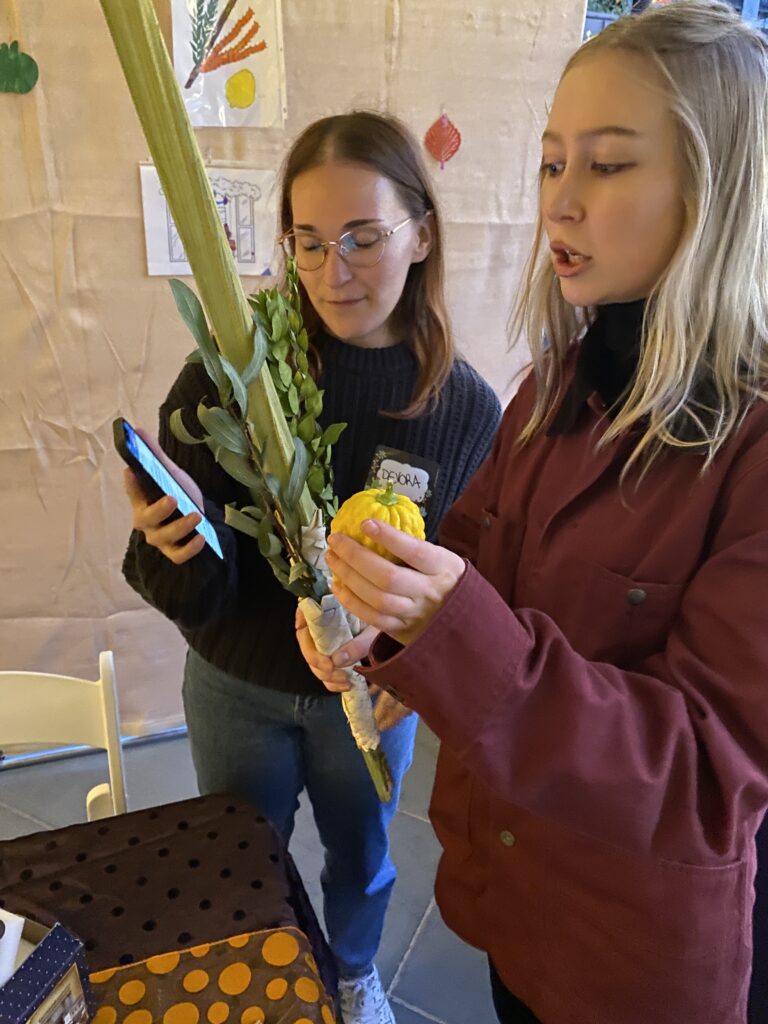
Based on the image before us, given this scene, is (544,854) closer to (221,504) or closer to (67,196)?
(221,504)

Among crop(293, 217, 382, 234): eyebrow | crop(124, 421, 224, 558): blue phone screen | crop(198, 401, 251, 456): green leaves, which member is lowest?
crop(124, 421, 224, 558): blue phone screen

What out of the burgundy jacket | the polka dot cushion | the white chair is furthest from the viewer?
the white chair

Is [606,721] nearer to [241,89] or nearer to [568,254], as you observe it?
[568,254]

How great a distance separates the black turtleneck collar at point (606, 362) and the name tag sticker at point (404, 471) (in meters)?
0.28

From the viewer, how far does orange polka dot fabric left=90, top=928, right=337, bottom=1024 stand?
69cm

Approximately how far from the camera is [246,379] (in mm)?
654

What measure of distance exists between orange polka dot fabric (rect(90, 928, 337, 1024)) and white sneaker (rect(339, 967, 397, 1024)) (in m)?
0.70

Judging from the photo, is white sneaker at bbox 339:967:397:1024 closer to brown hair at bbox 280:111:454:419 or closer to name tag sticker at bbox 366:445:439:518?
name tag sticker at bbox 366:445:439:518

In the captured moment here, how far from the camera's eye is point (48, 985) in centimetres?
62

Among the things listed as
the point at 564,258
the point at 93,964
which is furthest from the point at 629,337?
the point at 93,964

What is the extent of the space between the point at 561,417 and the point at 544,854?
454mm

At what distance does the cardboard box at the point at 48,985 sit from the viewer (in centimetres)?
59

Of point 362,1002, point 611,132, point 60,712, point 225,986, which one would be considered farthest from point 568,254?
point 362,1002

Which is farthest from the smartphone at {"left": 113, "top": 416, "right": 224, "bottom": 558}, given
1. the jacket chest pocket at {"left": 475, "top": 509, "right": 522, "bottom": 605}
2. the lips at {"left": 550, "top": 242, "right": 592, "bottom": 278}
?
the lips at {"left": 550, "top": 242, "right": 592, "bottom": 278}
